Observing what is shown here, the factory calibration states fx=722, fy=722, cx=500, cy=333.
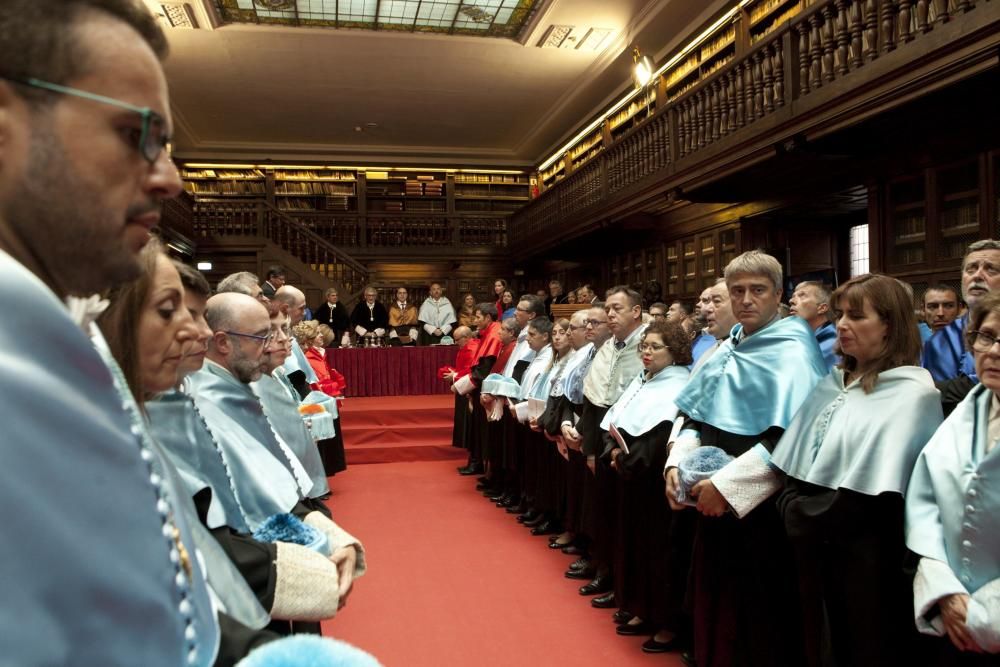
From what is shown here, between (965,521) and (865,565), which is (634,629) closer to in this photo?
(865,565)

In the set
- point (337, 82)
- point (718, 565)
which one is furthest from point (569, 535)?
point (337, 82)

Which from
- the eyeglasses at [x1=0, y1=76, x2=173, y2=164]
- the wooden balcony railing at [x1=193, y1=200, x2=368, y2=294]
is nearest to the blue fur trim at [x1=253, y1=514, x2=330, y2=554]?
the eyeglasses at [x1=0, y1=76, x2=173, y2=164]

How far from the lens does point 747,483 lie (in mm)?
2447

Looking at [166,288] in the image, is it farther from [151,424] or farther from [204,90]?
[204,90]

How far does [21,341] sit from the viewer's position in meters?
0.48

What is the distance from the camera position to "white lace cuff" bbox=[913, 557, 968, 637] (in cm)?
171

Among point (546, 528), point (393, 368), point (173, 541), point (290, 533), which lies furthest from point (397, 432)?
point (173, 541)

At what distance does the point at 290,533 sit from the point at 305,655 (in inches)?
35.9

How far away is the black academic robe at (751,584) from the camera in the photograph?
2604 mm

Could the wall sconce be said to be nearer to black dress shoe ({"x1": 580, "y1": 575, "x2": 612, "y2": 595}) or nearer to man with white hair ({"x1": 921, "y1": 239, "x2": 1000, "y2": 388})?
man with white hair ({"x1": 921, "y1": 239, "x2": 1000, "y2": 388})

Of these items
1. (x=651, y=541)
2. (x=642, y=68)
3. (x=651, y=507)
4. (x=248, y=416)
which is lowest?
(x=651, y=541)

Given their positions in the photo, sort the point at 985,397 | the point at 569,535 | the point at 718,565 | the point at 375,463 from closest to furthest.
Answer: the point at 985,397, the point at 718,565, the point at 569,535, the point at 375,463

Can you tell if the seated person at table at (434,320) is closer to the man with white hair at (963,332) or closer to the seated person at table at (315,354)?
the seated person at table at (315,354)

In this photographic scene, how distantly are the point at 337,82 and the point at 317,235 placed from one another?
10.0ft
